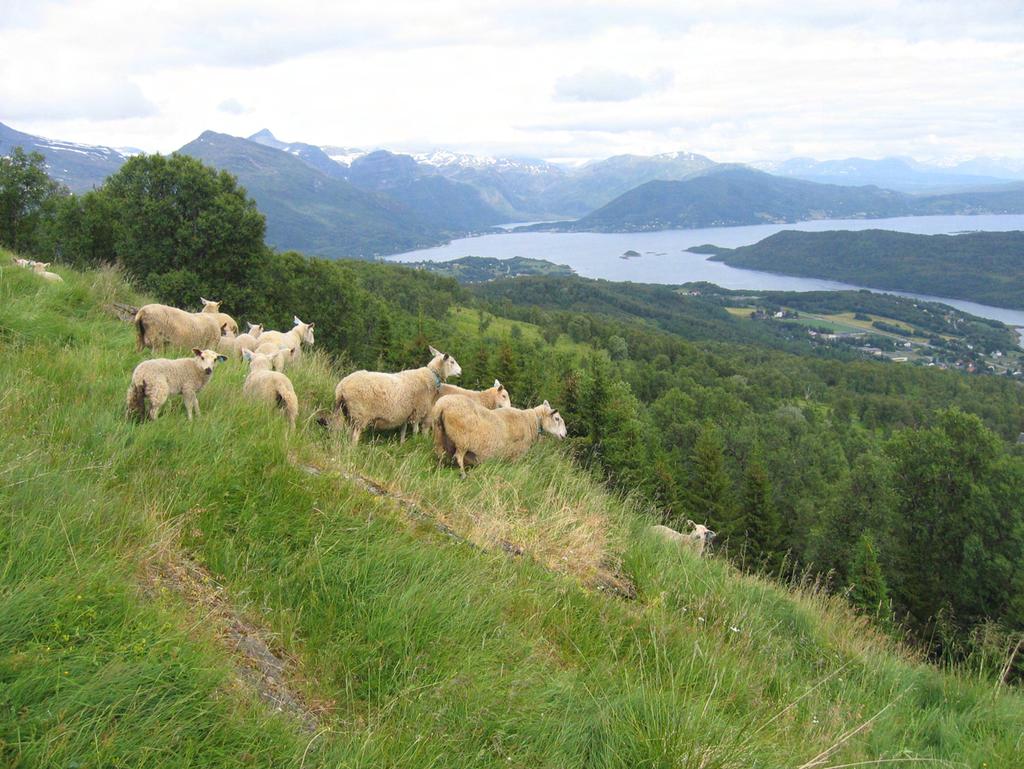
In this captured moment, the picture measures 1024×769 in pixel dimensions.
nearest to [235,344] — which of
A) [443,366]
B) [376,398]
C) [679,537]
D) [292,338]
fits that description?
[292,338]

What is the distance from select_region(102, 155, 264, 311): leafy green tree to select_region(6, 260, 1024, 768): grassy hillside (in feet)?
102

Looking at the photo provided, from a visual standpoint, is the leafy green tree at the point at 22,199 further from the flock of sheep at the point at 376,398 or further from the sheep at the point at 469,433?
the sheep at the point at 469,433

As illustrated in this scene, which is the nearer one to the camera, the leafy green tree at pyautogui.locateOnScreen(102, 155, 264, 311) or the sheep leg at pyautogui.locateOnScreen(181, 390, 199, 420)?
the sheep leg at pyautogui.locateOnScreen(181, 390, 199, 420)

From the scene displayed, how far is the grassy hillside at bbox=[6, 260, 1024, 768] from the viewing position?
267 centimetres

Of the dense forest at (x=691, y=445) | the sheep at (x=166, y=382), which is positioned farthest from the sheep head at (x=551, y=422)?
the sheep at (x=166, y=382)

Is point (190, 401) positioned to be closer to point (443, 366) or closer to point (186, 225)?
point (443, 366)

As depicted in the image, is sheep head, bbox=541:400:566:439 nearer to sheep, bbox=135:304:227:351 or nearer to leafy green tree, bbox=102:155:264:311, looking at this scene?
sheep, bbox=135:304:227:351

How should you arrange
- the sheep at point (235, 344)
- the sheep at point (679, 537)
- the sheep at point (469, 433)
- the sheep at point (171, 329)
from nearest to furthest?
the sheep at point (679, 537) < the sheep at point (469, 433) < the sheep at point (171, 329) < the sheep at point (235, 344)

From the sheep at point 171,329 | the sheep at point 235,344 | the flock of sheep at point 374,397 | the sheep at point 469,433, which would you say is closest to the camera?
the flock of sheep at point 374,397

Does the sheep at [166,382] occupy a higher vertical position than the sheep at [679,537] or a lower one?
higher

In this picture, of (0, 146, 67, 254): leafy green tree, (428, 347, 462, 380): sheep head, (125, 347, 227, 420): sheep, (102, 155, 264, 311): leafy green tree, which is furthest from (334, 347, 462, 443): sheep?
(0, 146, 67, 254): leafy green tree

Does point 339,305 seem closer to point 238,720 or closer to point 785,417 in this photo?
point 238,720

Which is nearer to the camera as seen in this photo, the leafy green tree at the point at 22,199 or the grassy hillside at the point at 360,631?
the grassy hillside at the point at 360,631

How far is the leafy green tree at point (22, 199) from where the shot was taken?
36.0 meters
